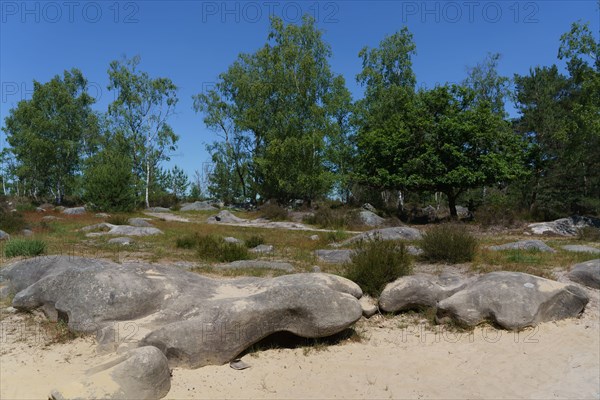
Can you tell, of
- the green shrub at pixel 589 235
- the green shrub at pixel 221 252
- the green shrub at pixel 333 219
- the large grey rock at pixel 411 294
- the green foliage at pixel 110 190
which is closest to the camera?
the large grey rock at pixel 411 294

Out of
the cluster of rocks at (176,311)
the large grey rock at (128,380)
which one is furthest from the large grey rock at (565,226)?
the large grey rock at (128,380)

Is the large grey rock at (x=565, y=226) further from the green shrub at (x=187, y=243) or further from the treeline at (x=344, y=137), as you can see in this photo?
the green shrub at (x=187, y=243)

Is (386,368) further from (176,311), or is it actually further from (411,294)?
(176,311)

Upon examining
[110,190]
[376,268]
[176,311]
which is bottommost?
[176,311]

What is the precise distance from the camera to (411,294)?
8.46 m

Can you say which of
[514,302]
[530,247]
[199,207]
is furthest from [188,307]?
[199,207]

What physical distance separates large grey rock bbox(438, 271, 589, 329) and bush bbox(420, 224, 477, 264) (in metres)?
3.77

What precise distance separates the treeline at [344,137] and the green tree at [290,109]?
0.13 m

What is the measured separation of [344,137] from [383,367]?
122 feet

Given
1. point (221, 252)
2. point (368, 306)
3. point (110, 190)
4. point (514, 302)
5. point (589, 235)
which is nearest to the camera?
point (514, 302)

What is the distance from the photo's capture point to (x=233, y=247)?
45.1ft

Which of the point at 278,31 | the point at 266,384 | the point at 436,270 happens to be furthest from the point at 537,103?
the point at 266,384

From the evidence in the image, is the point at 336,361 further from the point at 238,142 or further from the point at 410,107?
the point at 238,142

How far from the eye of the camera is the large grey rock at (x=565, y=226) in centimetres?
2342
